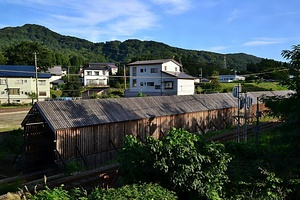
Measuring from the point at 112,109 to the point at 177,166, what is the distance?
32.8ft

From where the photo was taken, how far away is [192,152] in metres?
7.41

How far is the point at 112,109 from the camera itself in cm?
1658

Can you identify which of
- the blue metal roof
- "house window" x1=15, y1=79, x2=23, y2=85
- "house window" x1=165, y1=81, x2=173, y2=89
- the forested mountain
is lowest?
"house window" x1=165, y1=81, x2=173, y2=89

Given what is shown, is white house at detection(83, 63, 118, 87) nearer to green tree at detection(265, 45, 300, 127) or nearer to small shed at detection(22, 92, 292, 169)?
small shed at detection(22, 92, 292, 169)

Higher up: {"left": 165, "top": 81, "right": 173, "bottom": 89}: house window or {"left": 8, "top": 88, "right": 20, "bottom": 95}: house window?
{"left": 165, "top": 81, "right": 173, "bottom": 89}: house window

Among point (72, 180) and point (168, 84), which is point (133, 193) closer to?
point (72, 180)

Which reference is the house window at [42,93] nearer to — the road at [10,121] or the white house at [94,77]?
the road at [10,121]

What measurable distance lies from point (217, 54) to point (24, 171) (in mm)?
165248

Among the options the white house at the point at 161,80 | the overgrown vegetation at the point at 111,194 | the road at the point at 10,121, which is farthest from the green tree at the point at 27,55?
the overgrown vegetation at the point at 111,194

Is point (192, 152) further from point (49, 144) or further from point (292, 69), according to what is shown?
point (49, 144)

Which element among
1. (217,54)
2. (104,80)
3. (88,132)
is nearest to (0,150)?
(88,132)

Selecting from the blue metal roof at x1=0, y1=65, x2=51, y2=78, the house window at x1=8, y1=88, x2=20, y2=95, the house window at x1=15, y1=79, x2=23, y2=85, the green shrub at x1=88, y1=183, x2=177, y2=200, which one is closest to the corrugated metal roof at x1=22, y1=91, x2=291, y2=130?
the green shrub at x1=88, y1=183, x2=177, y2=200

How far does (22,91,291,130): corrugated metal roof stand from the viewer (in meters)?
13.7

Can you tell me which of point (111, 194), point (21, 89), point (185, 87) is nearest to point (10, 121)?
point (21, 89)
